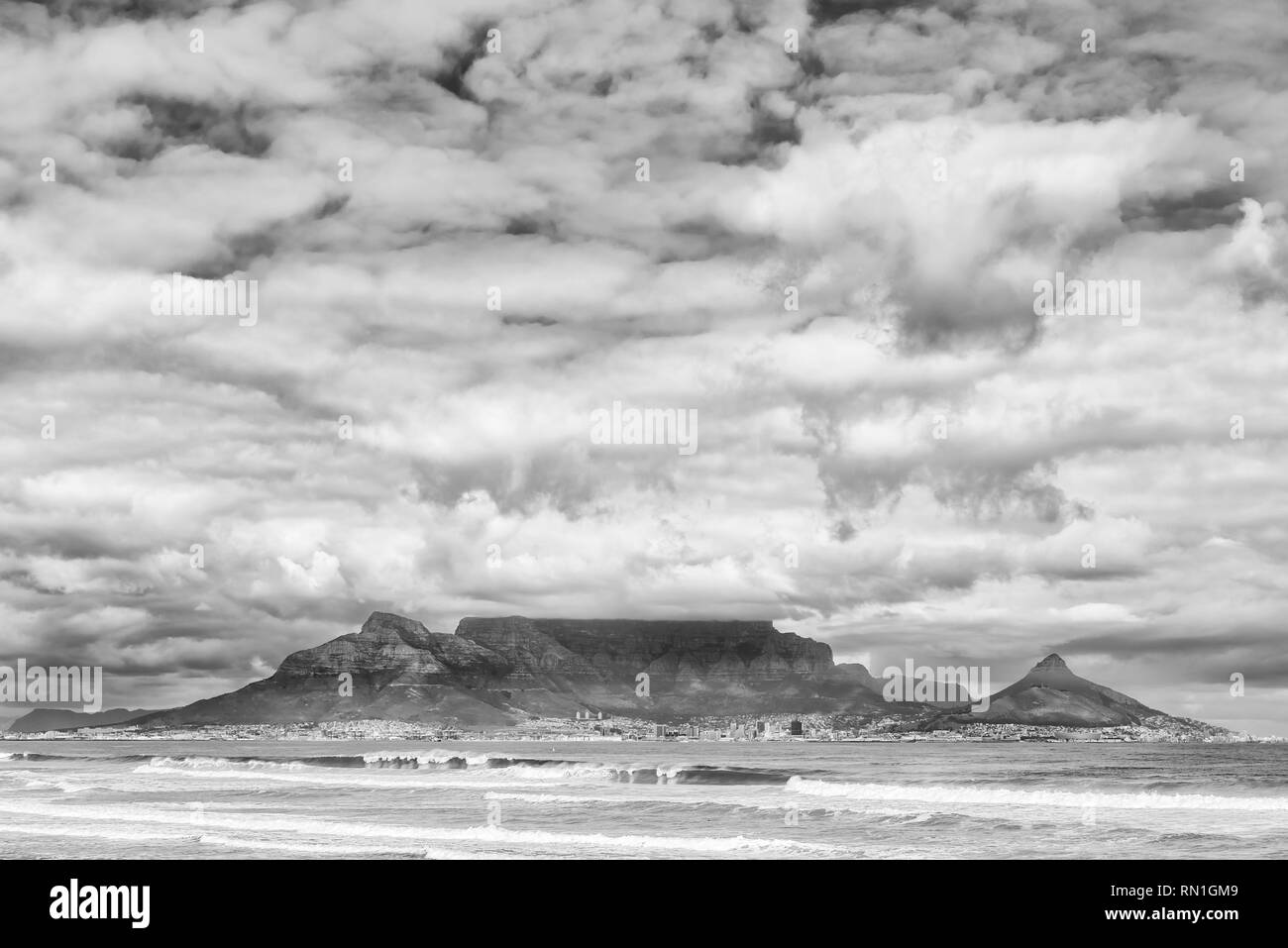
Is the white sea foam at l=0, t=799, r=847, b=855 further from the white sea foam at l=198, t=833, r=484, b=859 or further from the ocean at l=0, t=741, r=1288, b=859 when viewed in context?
the white sea foam at l=198, t=833, r=484, b=859

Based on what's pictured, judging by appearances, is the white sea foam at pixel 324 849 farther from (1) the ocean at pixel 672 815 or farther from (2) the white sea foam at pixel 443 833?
(2) the white sea foam at pixel 443 833

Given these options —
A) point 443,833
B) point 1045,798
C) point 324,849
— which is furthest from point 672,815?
point 1045,798

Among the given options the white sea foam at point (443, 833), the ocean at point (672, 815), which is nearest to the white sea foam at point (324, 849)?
the ocean at point (672, 815)

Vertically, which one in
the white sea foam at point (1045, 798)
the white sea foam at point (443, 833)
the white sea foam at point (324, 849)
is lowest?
the white sea foam at point (1045, 798)

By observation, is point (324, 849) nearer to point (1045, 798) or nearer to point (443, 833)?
point (443, 833)

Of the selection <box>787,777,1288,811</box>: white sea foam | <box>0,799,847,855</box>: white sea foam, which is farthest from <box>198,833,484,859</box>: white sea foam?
<box>787,777,1288,811</box>: white sea foam

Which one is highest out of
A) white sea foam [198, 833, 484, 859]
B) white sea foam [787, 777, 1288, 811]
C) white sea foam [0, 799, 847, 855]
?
white sea foam [198, 833, 484, 859]
